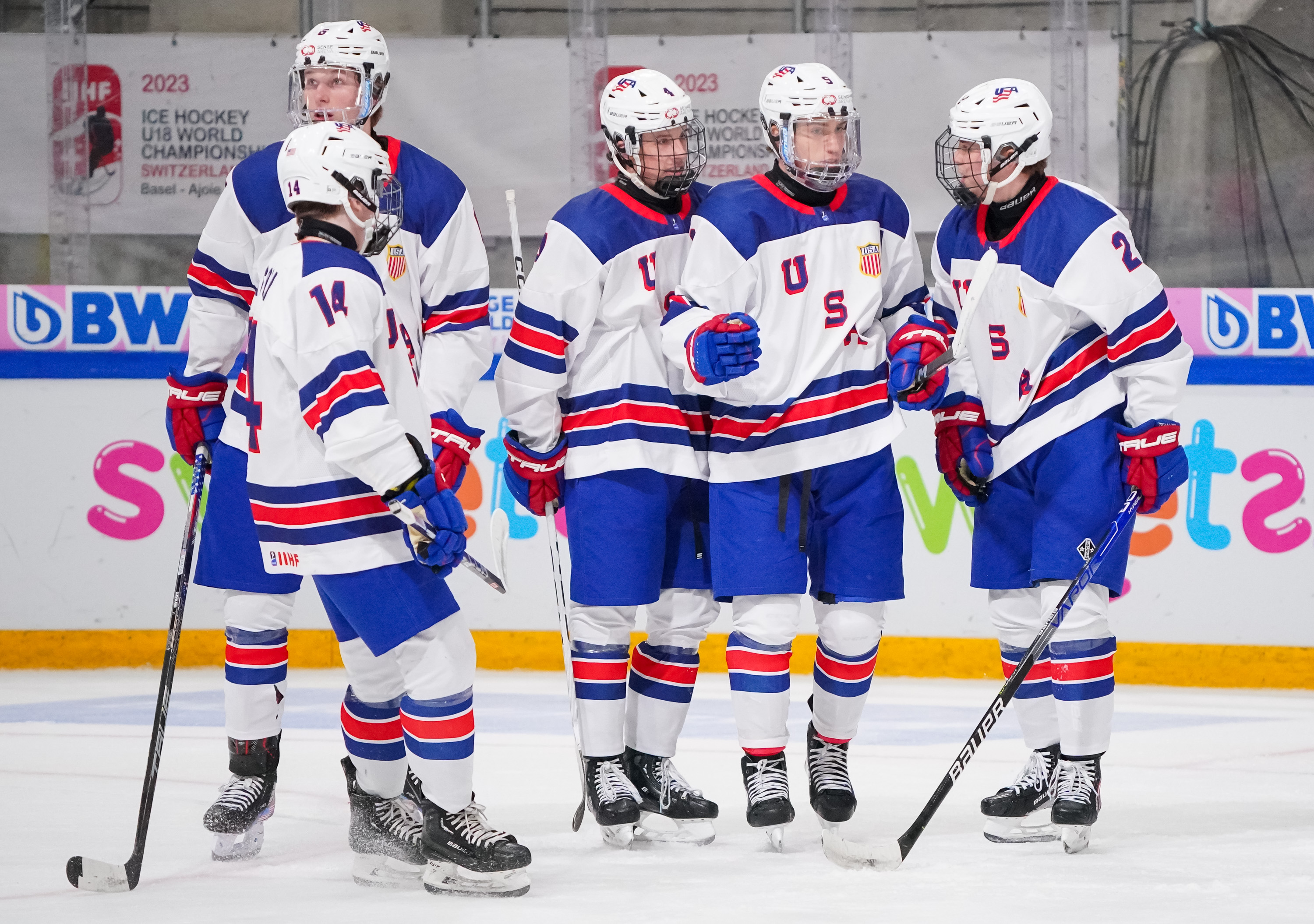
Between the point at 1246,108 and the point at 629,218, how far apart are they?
Result: 3.90 metres

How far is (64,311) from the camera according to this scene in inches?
207

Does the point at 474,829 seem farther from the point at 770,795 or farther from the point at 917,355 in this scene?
the point at 917,355

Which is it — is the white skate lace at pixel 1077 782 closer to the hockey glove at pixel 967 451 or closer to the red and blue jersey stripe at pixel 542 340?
the hockey glove at pixel 967 451

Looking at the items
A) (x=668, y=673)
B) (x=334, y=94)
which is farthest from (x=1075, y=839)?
(x=334, y=94)

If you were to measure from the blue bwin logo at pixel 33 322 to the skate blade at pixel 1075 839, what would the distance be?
3.89 meters

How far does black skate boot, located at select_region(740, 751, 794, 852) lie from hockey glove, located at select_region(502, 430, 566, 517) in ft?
2.11

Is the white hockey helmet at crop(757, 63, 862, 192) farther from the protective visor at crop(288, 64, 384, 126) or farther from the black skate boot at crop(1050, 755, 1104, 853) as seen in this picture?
the black skate boot at crop(1050, 755, 1104, 853)

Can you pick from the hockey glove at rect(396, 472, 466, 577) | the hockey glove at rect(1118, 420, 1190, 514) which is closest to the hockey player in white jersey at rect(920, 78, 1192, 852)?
the hockey glove at rect(1118, 420, 1190, 514)

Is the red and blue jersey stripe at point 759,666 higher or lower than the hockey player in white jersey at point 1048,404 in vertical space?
lower

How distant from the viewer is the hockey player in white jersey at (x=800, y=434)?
2.81 meters

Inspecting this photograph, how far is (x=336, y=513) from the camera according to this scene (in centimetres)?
241

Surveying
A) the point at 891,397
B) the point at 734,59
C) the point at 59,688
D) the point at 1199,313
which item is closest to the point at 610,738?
the point at 891,397

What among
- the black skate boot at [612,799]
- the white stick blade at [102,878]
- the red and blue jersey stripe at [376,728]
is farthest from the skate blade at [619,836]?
the white stick blade at [102,878]

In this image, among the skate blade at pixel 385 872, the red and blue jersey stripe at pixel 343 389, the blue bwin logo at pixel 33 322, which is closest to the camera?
the red and blue jersey stripe at pixel 343 389
